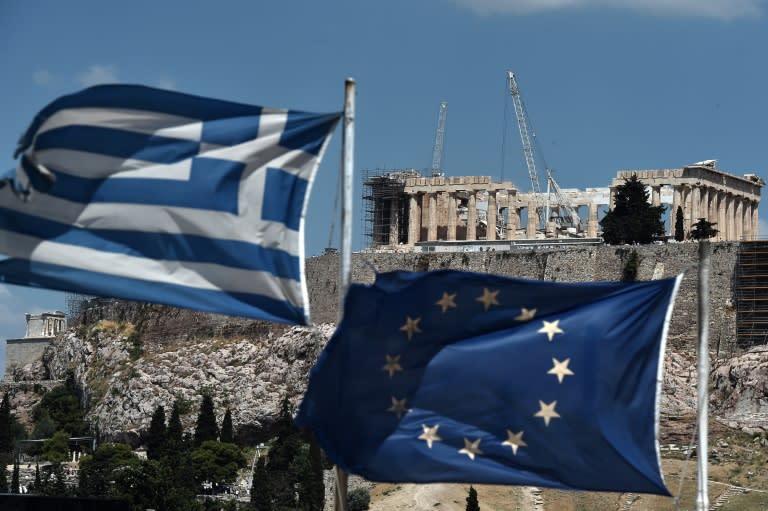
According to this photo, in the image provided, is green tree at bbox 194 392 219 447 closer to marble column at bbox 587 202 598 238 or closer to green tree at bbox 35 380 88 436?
green tree at bbox 35 380 88 436

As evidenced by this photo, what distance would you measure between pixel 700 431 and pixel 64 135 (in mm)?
7216

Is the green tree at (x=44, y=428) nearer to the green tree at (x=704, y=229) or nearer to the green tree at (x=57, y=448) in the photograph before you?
the green tree at (x=57, y=448)

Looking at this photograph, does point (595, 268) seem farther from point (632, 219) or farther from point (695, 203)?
point (695, 203)

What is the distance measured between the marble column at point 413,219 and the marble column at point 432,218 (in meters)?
0.59

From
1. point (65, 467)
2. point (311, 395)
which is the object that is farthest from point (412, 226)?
point (311, 395)

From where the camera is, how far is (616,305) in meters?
19.7

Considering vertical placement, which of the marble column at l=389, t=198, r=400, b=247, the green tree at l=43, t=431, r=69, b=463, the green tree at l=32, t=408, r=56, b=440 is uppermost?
the marble column at l=389, t=198, r=400, b=247

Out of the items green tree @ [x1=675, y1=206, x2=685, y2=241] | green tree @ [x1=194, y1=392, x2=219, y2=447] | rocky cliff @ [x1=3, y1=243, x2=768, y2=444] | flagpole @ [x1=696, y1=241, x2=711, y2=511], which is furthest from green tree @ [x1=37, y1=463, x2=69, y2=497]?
flagpole @ [x1=696, y1=241, x2=711, y2=511]

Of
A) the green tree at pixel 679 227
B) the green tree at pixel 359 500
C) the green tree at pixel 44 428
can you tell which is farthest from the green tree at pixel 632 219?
the green tree at pixel 44 428

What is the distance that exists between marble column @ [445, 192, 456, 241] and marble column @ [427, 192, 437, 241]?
720mm

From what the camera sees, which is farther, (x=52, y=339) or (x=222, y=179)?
(x=52, y=339)

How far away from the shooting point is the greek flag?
63.6 feet

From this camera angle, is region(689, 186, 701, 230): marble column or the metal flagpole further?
region(689, 186, 701, 230): marble column

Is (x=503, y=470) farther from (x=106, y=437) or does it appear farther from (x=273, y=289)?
(x=106, y=437)
